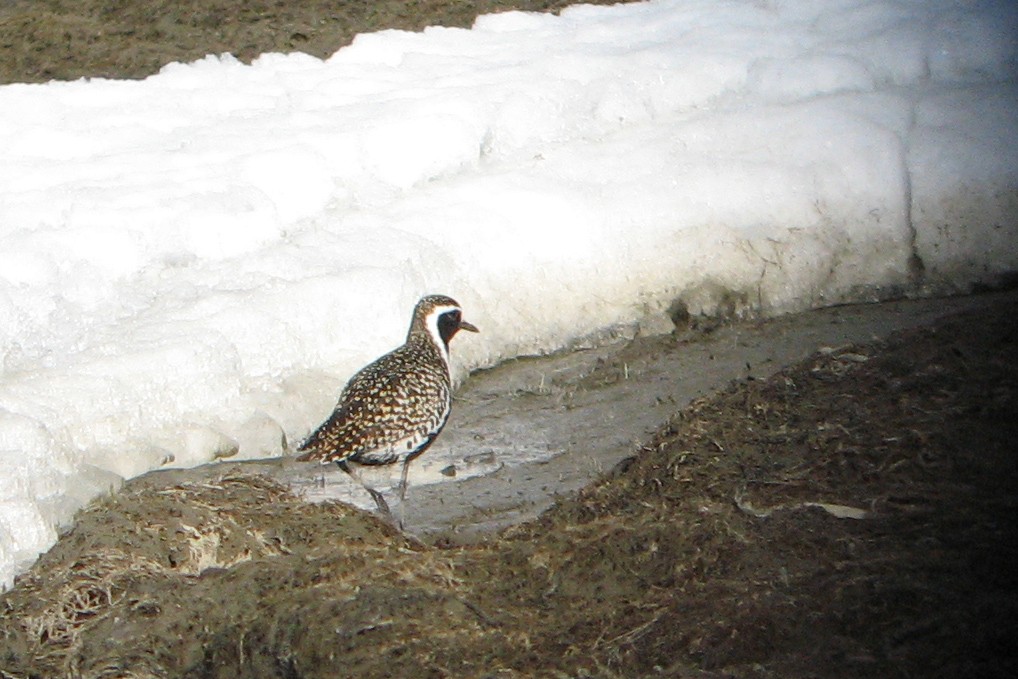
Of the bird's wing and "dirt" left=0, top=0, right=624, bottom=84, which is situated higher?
"dirt" left=0, top=0, right=624, bottom=84

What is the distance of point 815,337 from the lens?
9.79 metres

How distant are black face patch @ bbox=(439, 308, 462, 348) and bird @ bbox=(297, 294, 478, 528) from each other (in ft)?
1.43

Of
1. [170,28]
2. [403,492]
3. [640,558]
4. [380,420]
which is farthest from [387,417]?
[170,28]

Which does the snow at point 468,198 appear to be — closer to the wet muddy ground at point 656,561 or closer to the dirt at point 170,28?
the dirt at point 170,28

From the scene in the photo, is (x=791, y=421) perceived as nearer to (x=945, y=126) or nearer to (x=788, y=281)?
(x=788, y=281)

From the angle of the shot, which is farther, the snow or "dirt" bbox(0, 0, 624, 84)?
"dirt" bbox(0, 0, 624, 84)

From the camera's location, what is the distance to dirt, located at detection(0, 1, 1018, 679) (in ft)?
17.3

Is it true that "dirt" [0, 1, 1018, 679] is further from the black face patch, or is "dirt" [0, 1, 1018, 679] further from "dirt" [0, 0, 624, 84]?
"dirt" [0, 0, 624, 84]

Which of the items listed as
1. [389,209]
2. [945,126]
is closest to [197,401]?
[389,209]

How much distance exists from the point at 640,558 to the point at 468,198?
490cm

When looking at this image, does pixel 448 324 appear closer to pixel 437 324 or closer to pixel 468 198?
pixel 437 324

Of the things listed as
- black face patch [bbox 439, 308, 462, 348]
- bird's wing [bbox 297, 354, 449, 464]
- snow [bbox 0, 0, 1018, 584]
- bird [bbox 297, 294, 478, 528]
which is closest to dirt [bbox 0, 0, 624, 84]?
snow [bbox 0, 0, 1018, 584]

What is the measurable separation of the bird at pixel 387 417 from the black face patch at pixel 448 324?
44 centimetres

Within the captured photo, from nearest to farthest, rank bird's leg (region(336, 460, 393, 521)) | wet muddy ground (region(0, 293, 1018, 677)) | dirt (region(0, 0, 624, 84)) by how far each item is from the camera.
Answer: wet muddy ground (region(0, 293, 1018, 677))
bird's leg (region(336, 460, 393, 521))
dirt (region(0, 0, 624, 84))
